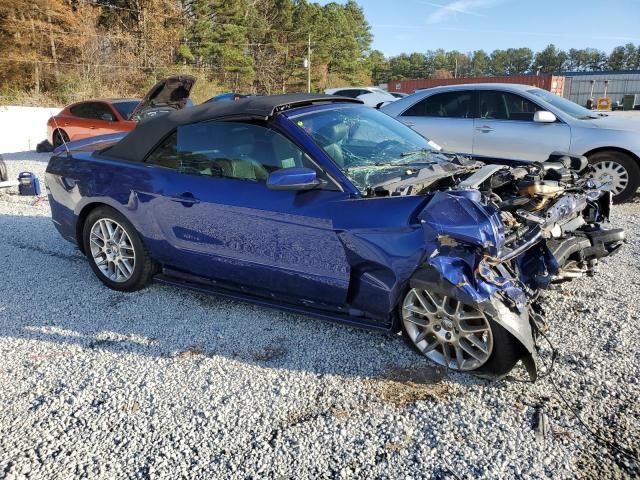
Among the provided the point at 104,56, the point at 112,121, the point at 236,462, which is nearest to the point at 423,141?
the point at 236,462

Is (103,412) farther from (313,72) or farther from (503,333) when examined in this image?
(313,72)

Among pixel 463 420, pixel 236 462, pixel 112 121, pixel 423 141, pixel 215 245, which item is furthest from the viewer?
pixel 112 121

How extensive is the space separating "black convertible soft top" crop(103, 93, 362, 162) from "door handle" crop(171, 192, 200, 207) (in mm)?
565

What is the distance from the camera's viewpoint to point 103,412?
271cm

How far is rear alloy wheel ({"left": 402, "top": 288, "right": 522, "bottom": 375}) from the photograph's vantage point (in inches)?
108

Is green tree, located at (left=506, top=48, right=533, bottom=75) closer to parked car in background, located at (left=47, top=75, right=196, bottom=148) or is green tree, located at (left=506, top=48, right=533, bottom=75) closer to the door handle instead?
parked car in background, located at (left=47, top=75, right=196, bottom=148)

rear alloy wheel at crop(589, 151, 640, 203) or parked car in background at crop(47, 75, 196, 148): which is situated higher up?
parked car in background at crop(47, 75, 196, 148)

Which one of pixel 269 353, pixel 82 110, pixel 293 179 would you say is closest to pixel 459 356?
pixel 269 353

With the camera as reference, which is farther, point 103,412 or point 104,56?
point 104,56

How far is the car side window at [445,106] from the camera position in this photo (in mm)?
7535

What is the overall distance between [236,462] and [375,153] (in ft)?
7.43

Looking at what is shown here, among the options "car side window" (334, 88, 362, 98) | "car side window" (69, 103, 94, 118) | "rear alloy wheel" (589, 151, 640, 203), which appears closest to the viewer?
"rear alloy wheel" (589, 151, 640, 203)

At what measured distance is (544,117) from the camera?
22.3 ft

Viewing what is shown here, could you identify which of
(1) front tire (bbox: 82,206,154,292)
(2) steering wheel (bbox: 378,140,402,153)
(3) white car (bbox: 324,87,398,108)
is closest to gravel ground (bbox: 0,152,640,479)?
(1) front tire (bbox: 82,206,154,292)
